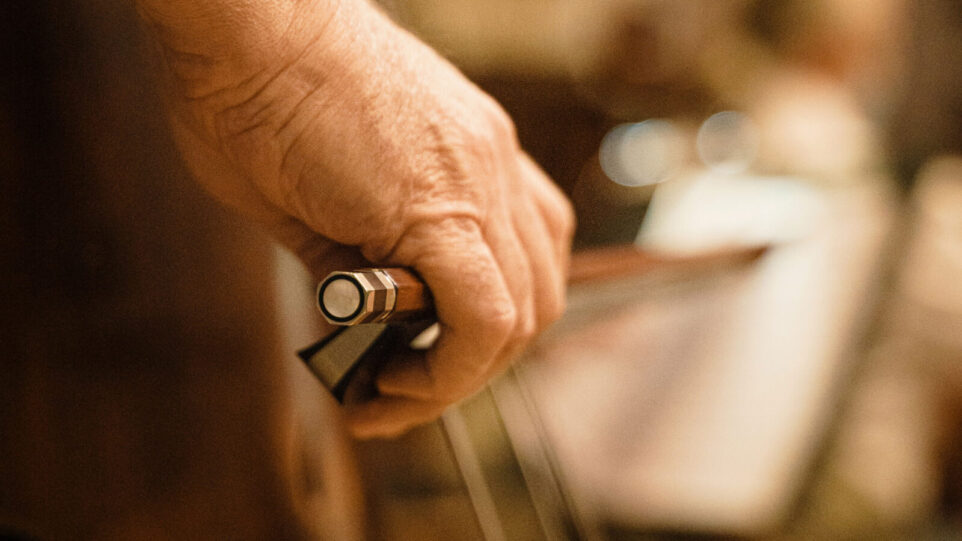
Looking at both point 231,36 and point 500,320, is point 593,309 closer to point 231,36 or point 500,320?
point 500,320

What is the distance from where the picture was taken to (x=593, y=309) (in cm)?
71

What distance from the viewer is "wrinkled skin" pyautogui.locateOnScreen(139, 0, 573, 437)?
0.92 feet

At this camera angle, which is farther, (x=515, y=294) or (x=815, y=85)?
(x=815, y=85)

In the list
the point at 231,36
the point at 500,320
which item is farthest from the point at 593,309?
the point at 231,36

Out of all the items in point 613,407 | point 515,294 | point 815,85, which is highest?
point 515,294

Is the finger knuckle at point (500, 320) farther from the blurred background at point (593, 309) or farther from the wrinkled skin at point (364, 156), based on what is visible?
the blurred background at point (593, 309)

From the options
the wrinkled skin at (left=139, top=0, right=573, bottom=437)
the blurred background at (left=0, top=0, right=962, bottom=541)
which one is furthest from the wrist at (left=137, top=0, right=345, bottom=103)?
the blurred background at (left=0, top=0, right=962, bottom=541)

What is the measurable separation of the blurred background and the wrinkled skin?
10cm

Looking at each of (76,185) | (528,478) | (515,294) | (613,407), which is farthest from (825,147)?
(76,185)

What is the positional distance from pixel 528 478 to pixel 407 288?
36 centimetres

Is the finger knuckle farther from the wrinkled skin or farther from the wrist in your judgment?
the wrist

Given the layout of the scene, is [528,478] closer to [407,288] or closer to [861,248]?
[407,288]

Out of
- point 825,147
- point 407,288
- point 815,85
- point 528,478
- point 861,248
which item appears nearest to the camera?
point 407,288

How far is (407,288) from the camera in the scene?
282 mm
